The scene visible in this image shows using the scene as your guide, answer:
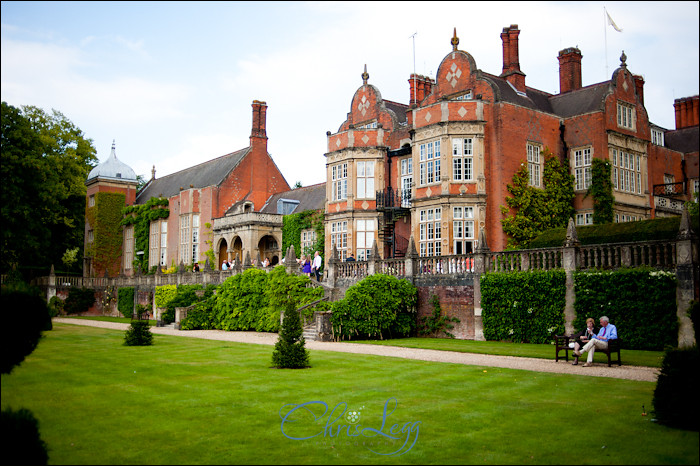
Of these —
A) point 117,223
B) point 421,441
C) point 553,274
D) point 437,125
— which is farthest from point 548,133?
point 117,223

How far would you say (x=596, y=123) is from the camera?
31516 millimetres

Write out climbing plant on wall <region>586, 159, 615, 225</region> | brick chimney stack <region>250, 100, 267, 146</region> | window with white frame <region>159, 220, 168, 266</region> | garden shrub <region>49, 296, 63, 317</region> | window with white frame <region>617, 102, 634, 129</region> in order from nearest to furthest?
garden shrub <region>49, 296, 63, 317</region> < climbing plant on wall <region>586, 159, 615, 225</region> < window with white frame <region>617, 102, 634, 129</region> < brick chimney stack <region>250, 100, 267, 146</region> < window with white frame <region>159, 220, 168, 266</region>

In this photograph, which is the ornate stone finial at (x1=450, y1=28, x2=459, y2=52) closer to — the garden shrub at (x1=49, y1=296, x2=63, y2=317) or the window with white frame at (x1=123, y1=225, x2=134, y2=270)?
the garden shrub at (x1=49, y1=296, x2=63, y2=317)

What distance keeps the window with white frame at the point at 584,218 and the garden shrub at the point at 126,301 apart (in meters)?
32.2

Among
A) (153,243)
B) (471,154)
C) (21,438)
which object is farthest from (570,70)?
(153,243)

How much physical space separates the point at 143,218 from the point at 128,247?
442 centimetres

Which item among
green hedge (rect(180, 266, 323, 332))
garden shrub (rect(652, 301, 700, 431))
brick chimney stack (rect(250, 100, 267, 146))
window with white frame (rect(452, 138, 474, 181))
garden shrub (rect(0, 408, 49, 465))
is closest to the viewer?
garden shrub (rect(0, 408, 49, 465))

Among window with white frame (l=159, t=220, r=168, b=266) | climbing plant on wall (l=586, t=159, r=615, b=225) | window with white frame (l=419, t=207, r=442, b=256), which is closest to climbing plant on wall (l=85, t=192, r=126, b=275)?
window with white frame (l=159, t=220, r=168, b=266)

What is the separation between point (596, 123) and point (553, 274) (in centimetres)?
1427

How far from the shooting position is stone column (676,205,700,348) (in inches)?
677

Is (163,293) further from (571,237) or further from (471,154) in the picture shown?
(571,237)

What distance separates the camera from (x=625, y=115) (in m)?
32.9

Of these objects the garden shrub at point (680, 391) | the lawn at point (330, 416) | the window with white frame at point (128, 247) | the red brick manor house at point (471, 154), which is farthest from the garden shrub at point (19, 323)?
the window with white frame at point (128, 247)

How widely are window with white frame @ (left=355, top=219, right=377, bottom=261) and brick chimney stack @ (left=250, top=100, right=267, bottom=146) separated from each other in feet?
66.7
